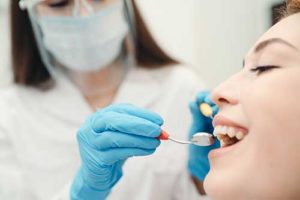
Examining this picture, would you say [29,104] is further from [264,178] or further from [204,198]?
[264,178]

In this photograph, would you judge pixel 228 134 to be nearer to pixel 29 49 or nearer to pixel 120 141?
pixel 120 141

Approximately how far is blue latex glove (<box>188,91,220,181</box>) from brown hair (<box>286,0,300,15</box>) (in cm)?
34

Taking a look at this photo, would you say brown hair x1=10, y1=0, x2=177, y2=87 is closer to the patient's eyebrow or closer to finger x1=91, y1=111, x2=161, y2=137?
finger x1=91, y1=111, x2=161, y2=137

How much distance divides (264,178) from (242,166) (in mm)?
42

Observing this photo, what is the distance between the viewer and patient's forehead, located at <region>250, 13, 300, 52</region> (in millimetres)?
693

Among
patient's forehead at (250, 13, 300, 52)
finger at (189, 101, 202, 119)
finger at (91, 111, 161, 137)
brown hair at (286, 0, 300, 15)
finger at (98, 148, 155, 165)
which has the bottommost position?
finger at (189, 101, 202, 119)

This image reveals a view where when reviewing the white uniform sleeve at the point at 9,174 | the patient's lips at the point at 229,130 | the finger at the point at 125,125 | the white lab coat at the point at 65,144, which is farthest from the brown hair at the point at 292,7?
the white uniform sleeve at the point at 9,174

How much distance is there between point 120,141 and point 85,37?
20.4 inches

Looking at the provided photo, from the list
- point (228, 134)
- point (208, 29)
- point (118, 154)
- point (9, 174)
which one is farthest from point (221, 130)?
point (208, 29)

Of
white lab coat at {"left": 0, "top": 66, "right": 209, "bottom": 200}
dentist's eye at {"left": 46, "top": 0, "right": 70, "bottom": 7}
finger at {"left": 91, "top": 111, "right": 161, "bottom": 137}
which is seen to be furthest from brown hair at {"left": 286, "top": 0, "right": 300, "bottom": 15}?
dentist's eye at {"left": 46, "top": 0, "right": 70, "bottom": 7}

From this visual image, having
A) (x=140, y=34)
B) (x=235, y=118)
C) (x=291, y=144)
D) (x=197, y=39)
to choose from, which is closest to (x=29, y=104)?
(x=140, y=34)

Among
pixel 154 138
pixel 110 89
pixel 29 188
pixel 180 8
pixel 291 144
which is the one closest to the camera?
pixel 291 144

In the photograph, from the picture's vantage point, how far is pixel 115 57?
1374 millimetres

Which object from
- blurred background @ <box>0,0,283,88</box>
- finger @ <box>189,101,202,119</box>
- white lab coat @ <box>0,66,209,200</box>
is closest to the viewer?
finger @ <box>189,101,202,119</box>
